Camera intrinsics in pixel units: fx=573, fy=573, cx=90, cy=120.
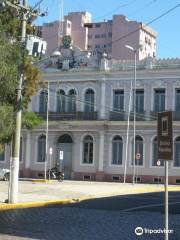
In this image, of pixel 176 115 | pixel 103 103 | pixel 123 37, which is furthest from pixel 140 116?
pixel 123 37

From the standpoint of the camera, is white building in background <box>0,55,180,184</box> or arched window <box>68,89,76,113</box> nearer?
white building in background <box>0,55,180,184</box>

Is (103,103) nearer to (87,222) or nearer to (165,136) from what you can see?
(87,222)

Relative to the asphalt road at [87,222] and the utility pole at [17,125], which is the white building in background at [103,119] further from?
the utility pole at [17,125]

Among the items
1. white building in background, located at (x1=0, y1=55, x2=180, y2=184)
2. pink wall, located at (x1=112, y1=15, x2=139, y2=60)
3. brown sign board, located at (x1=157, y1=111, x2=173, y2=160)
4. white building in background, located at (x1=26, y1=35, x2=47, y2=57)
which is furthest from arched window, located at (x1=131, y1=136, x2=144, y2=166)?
brown sign board, located at (x1=157, y1=111, x2=173, y2=160)

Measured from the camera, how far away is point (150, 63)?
5019 centimetres

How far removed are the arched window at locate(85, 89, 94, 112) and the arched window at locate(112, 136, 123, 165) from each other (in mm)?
3648

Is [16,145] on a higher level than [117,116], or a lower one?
lower

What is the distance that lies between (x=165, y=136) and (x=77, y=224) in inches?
269

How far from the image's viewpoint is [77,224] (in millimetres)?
16266

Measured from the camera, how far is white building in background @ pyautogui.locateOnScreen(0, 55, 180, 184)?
49406mm

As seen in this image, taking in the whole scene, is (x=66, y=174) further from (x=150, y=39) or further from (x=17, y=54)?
(x=150, y=39)

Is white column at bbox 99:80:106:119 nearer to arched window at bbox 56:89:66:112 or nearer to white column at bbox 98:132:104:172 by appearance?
white column at bbox 98:132:104:172

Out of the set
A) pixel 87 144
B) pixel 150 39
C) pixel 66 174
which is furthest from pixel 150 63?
pixel 150 39

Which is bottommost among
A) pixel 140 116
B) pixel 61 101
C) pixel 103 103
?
pixel 140 116
